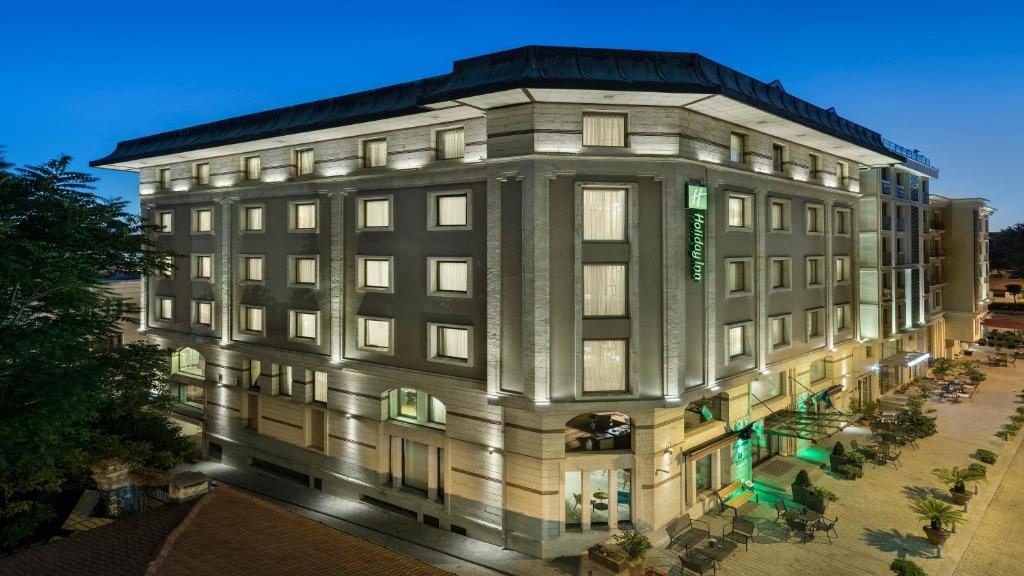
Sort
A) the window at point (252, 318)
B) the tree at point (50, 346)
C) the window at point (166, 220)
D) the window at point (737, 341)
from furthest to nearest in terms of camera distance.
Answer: the window at point (166, 220)
the window at point (252, 318)
the window at point (737, 341)
the tree at point (50, 346)

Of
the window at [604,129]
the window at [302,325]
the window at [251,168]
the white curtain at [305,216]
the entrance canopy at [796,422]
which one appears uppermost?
the window at [251,168]

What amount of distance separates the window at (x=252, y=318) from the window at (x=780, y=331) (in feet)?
86.0

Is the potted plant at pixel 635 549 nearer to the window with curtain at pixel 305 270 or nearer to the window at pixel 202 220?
the window with curtain at pixel 305 270

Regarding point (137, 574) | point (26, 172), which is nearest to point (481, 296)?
point (137, 574)

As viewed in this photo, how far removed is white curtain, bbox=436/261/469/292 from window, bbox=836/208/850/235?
23.6 m

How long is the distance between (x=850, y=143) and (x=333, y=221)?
86.1ft

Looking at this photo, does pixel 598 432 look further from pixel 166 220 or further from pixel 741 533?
pixel 166 220

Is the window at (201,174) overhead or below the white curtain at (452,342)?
overhead

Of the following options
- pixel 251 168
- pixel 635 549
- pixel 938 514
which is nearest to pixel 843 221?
pixel 938 514

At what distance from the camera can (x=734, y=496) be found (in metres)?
25.0

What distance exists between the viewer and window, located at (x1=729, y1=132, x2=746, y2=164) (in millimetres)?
24078

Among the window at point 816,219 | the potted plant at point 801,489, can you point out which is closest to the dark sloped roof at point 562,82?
the window at point 816,219

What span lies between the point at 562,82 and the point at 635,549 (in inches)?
627

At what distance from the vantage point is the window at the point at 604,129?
67.9 ft
